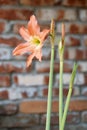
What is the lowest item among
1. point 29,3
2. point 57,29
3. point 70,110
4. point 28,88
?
point 70,110

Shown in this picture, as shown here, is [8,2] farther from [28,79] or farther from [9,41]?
[28,79]

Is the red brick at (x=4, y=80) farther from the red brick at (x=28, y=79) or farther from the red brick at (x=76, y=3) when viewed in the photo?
the red brick at (x=76, y=3)

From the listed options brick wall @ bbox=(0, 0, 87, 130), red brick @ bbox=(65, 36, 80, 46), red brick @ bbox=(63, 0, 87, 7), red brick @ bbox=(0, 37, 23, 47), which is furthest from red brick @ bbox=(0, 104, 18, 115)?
red brick @ bbox=(63, 0, 87, 7)

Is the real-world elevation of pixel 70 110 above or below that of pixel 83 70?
below

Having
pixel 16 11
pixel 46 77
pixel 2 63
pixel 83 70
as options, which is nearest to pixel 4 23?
pixel 16 11

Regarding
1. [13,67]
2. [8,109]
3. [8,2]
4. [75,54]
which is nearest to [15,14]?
[8,2]

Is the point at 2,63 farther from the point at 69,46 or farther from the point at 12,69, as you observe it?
the point at 69,46

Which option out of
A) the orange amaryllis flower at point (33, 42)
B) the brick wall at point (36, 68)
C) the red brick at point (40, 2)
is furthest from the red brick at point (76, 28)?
the orange amaryllis flower at point (33, 42)
